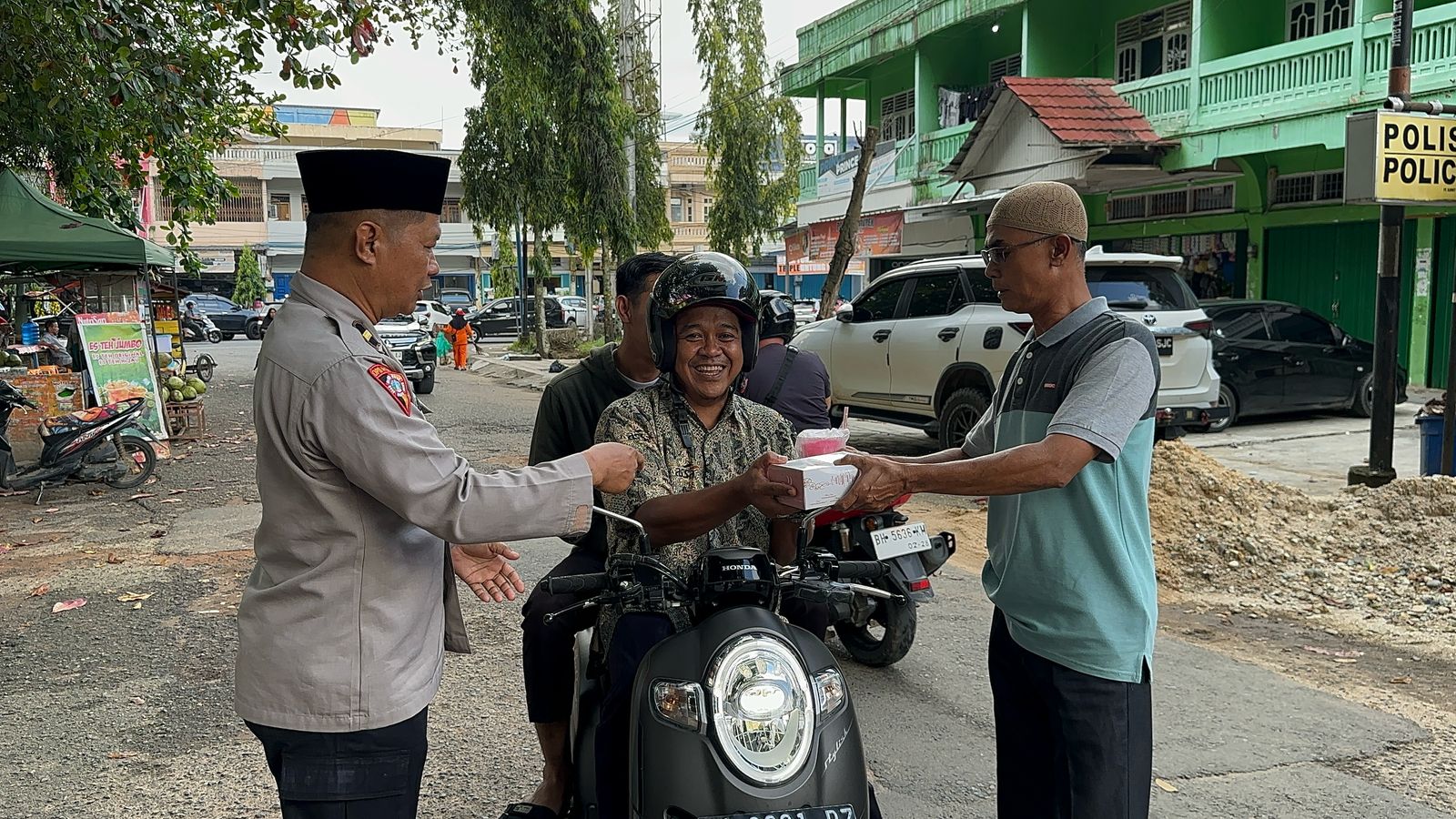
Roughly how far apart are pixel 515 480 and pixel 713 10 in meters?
20.7

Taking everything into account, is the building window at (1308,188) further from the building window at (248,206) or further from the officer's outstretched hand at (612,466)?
the building window at (248,206)

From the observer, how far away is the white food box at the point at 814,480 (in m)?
2.36

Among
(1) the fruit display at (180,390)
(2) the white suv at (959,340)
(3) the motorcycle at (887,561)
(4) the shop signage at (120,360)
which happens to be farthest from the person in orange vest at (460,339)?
(3) the motorcycle at (887,561)

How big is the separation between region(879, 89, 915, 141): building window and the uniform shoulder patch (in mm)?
23339

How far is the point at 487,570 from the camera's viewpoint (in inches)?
100

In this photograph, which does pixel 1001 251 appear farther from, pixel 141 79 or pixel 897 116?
pixel 897 116

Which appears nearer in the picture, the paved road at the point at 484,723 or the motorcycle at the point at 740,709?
the motorcycle at the point at 740,709

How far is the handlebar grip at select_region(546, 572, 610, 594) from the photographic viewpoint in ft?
8.03

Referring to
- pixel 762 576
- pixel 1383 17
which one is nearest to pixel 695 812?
pixel 762 576

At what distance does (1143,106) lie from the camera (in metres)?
16.5

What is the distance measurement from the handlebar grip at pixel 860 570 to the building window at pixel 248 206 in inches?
2087

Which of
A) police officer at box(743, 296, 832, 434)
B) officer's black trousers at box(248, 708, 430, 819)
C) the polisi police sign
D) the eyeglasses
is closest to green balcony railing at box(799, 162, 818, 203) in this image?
the polisi police sign

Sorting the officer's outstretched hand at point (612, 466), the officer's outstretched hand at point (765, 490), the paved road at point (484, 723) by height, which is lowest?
the paved road at point (484, 723)

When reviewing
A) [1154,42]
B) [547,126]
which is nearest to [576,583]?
[1154,42]
